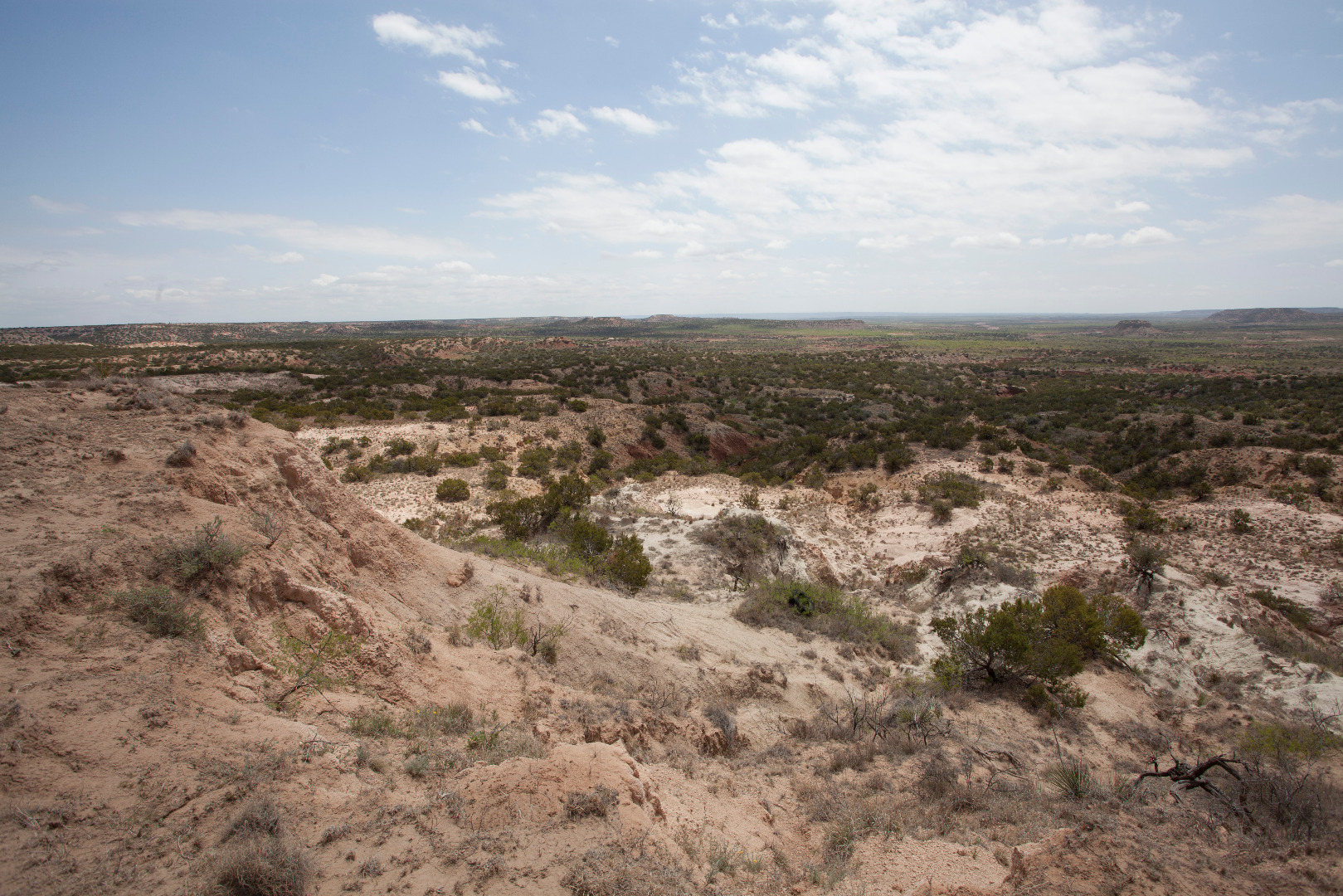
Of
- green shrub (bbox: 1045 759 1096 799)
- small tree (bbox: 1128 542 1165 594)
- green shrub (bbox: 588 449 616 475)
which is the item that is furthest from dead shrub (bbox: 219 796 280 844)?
green shrub (bbox: 588 449 616 475)

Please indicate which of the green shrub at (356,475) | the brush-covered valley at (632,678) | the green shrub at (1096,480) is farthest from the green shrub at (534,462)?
the green shrub at (1096,480)

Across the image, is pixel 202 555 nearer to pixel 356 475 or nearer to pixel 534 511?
pixel 534 511

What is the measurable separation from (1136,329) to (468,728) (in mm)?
204767

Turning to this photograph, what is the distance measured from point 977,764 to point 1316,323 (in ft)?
835

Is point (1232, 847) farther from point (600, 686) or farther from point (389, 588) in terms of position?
point (389, 588)

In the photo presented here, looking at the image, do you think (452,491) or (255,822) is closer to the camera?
(255,822)

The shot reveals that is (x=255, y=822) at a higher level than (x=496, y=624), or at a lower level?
higher

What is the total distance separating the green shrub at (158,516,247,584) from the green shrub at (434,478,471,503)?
1164 cm

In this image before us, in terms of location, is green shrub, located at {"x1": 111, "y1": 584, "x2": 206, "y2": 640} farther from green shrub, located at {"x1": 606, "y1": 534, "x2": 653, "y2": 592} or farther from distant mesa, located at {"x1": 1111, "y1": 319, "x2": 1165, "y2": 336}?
distant mesa, located at {"x1": 1111, "y1": 319, "x2": 1165, "y2": 336}

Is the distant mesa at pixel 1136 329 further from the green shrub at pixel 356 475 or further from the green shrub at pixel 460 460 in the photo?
the green shrub at pixel 356 475

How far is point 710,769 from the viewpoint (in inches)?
228

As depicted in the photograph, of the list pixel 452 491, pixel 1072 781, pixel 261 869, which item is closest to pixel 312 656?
pixel 261 869

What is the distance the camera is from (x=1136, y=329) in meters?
153

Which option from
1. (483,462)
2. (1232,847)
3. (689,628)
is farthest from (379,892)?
(483,462)
